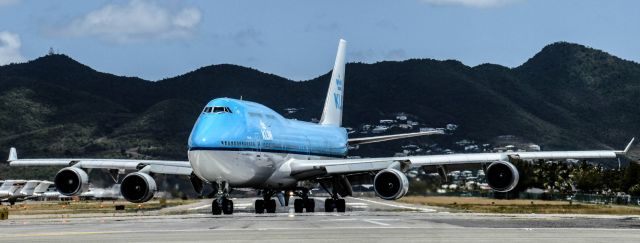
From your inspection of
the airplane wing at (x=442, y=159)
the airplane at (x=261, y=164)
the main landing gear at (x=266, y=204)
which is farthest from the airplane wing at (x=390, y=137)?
the main landing gear at (x=266, y=204)

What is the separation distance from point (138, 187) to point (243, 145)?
229 inches

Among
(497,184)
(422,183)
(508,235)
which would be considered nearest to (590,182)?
(422,183)

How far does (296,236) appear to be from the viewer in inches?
1191

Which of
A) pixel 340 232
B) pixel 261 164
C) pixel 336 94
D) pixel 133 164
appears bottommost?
pixel 340 232

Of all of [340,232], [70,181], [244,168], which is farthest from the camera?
[70,181]

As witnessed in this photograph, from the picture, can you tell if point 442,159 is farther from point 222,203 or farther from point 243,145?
point 222,203

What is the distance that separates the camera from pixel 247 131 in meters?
50.6

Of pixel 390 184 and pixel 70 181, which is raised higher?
pixel 70 181

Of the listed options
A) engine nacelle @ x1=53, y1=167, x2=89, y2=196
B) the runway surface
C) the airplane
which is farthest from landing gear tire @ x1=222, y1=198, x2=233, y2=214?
the runway surface

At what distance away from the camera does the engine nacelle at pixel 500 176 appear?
174 feet

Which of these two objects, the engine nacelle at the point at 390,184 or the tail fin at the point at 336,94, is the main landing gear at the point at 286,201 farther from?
the tail fin at the point at 336,94

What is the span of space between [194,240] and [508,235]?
28.6 feet

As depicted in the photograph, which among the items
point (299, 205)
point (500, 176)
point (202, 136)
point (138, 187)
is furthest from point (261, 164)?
point (500, 176)

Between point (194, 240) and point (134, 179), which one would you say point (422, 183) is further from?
point (194, 240)
